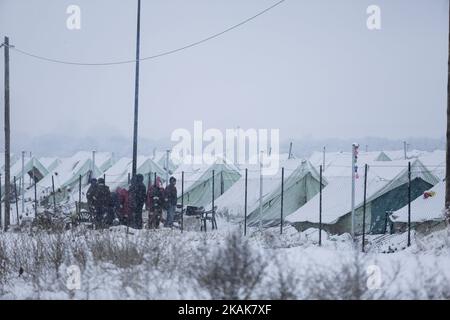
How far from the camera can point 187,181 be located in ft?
67.5

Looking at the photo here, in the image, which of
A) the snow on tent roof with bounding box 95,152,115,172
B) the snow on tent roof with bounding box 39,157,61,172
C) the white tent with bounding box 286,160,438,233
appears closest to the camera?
the white tent with bounding box 286,160,438,233

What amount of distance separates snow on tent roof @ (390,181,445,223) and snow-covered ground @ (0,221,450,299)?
140 inches

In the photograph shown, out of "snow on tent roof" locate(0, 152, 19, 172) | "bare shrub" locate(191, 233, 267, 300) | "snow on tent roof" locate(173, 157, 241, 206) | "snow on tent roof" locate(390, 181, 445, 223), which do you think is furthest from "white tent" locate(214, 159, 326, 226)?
"snow on tent roof" locate(0, 152, 19, 172)

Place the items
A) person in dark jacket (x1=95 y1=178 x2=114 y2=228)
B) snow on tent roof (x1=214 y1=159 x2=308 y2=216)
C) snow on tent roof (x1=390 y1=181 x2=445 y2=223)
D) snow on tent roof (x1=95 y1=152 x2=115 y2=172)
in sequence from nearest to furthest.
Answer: snow on tent roof (x1=390 y1=181 x2=445 y2=223) < person in dark jacket (x1=95 y1=178 x2=114 y2=228) < snow on tent roof (x1=214 y1=159 x2=308 y2=216) < snow on tent roof (x1=95 y1=152 x2=115 y2=172)

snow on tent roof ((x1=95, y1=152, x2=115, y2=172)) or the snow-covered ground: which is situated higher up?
snow on tent roof ((x1=95, y1=152, x2=115, y2=172))

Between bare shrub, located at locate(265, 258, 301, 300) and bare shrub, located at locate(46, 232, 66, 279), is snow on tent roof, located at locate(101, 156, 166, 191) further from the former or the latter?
bare shrub, located at locate(265, 258, 301, 300)

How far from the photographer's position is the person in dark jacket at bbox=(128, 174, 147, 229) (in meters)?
13.4

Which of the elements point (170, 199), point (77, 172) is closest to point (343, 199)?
point (170, 199)

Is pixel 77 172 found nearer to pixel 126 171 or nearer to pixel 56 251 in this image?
pixel 126 171

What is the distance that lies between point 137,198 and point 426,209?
738 centimetres

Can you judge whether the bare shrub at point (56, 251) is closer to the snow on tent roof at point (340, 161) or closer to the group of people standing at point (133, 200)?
the group of people standing at point (133, 200)
